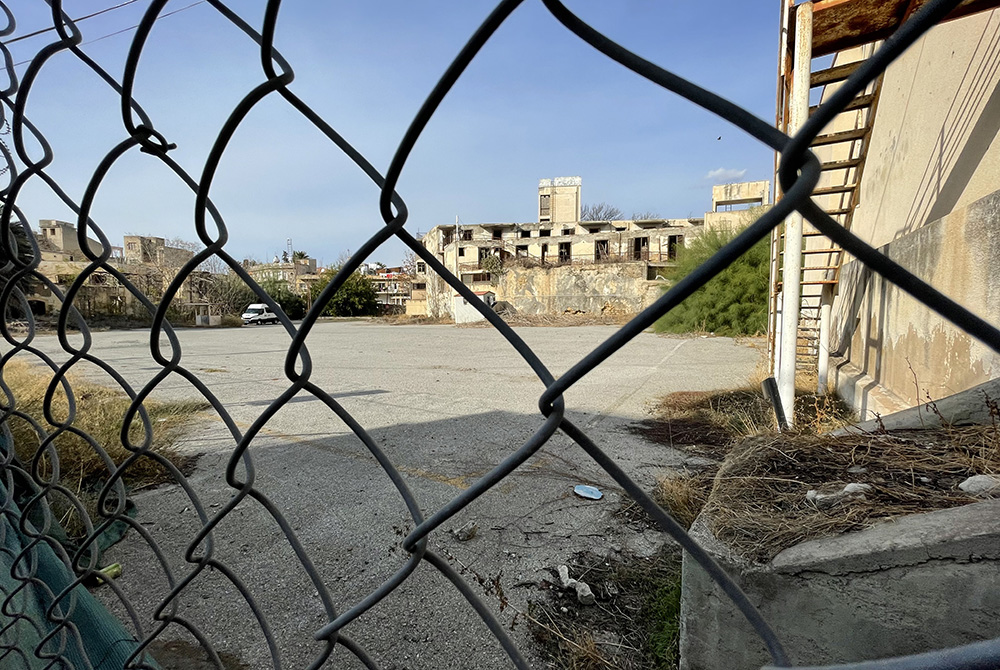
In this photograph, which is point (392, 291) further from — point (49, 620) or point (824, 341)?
point (49, 620)

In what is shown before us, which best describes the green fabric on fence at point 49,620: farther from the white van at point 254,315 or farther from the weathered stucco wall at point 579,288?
the white van at point 254,315

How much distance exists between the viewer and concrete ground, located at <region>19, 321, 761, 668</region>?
67.8 inches

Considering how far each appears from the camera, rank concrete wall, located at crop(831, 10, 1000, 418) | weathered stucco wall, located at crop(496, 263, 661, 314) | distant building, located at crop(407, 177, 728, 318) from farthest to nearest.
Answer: distant building, located at crop(407, 177, 728, 318)
weathered stucco wall, located at crop(496, 263, 661, 314)
concrete wall, located at crop(831, 10, 1000, 418)

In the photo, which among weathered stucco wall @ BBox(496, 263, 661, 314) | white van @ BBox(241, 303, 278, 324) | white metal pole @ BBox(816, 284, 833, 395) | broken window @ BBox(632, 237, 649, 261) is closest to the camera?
white metal pole @ BBox(816, 284, 833, 395)

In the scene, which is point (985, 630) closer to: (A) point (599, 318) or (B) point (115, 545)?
(B) point (115, 545)

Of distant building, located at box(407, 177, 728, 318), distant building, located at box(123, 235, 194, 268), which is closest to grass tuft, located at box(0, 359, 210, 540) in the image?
distant building, located at box(407, 177, 728, 318)

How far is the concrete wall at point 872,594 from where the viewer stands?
106 centimetres

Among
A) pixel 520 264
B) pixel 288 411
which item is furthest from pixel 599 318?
pixel 288 411

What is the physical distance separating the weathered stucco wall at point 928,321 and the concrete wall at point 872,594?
0.73 m

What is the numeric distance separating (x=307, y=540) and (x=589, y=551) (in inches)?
51.4

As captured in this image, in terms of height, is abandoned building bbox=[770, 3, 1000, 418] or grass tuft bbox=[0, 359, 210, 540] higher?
abandoned building bbox=[770, 3, 1000, 418]

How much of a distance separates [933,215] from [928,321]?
37.7 inches

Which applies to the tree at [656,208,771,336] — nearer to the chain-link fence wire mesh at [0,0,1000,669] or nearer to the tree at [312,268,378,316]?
the chain-link fence wire mesh at [0,0,1000,669]

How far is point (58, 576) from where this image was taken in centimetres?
135
